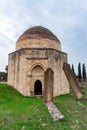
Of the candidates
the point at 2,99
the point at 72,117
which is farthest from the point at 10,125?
the point at 2,99

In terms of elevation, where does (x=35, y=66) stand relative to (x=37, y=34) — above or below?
below

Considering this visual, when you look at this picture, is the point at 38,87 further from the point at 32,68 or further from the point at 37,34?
the point at 37,34

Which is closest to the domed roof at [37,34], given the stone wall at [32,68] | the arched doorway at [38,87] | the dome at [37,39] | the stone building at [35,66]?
the dome at [37,39]

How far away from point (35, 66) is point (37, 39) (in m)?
3.24

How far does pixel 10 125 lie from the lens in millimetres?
9023

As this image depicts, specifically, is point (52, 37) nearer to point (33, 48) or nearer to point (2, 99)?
point (33, 48)

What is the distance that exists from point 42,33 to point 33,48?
2764mm

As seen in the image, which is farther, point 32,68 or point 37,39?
point 37,39

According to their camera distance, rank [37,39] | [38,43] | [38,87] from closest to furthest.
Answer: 1. [38,87]
2. [38,43]
3. [37,39]

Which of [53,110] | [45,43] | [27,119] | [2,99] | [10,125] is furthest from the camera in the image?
[45,43]

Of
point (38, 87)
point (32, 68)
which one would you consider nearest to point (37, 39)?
point (32, 68)

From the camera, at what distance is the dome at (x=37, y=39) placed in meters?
23.0

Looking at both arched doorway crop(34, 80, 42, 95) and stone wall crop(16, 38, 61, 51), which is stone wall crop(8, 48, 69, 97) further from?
stone wall crop(16, 38, 61, 51)

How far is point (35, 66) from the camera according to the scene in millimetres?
21609
